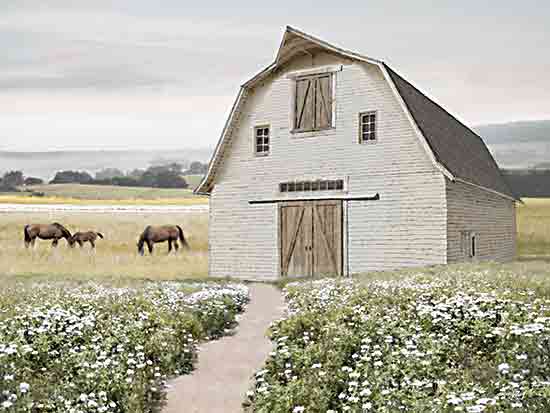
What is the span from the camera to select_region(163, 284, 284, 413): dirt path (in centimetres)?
840

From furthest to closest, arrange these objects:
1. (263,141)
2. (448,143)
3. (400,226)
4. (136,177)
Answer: (136,177) < (448,143) < (263,141) < (400,226)

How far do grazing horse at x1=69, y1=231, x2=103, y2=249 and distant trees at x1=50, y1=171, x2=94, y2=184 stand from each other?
3.52m

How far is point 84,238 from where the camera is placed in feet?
86.8

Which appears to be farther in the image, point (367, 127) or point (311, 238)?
point (311, 238)

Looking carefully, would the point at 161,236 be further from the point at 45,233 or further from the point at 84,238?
the point at 45,233

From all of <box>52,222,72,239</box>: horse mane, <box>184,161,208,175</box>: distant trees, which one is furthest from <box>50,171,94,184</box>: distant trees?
<box>184,161,208,175</box>: distant trees

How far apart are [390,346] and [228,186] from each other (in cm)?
1734

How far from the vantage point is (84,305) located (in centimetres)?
1237

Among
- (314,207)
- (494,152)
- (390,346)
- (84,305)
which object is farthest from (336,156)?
(494,152)

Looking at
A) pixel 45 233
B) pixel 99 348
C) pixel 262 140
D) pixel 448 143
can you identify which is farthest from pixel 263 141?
pixel 99 348

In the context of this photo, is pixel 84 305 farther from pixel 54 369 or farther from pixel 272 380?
pixel 272 380

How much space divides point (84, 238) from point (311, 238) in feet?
28.9

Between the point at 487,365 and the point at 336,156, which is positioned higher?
the point at 336,156

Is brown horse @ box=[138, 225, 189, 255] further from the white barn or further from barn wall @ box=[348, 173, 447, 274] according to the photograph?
barn wall @ box=[348, 173, 447, 274]
